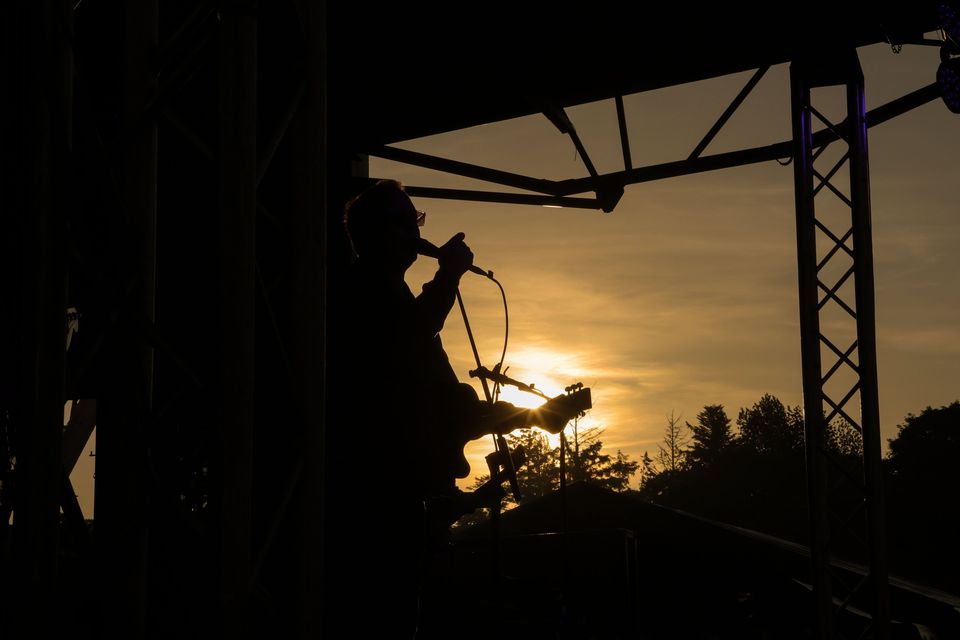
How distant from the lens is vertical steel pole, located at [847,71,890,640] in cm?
512

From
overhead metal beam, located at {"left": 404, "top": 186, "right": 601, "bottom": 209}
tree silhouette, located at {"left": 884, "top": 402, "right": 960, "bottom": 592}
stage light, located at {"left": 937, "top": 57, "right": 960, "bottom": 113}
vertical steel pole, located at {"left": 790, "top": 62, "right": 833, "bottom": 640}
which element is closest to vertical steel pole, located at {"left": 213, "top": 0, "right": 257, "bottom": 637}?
vertical steel pole, located at {"left": 790, "top": 62, "right": 833, "bottom": 640}

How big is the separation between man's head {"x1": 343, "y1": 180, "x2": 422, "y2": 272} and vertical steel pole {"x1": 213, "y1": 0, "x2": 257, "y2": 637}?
36cm

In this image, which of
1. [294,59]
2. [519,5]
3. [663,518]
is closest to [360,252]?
[294,59]

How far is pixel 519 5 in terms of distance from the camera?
18.4 ft

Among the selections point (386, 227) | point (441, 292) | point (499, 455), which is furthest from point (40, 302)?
point (499, 455)

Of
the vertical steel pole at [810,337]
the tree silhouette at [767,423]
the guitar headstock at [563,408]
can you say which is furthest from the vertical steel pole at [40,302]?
the tree silhouette at [767,423]

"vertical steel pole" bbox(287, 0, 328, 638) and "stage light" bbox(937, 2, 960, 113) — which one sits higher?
"stage light" bbox(937, 2, 960, 113)

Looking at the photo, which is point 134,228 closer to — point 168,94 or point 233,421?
point 168,94

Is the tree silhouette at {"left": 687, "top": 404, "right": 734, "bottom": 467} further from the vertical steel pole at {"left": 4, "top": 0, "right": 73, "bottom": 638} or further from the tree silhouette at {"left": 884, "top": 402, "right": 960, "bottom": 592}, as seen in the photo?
the vertical steel pole at {"left": 4, "top": 0, "right": 73, "bottom": 638}

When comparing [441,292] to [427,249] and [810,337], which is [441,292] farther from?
[810,337]

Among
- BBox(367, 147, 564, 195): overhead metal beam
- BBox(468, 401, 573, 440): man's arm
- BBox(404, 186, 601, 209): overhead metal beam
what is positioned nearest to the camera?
BBox(468, 401, 573, 440): man's arm

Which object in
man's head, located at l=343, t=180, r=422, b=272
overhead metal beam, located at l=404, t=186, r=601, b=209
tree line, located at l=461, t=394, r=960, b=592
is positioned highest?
overhead metal beam, located at l=404, t=186, r=601, b=209

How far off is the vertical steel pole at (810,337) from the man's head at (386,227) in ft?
10.8

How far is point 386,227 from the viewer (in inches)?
111
